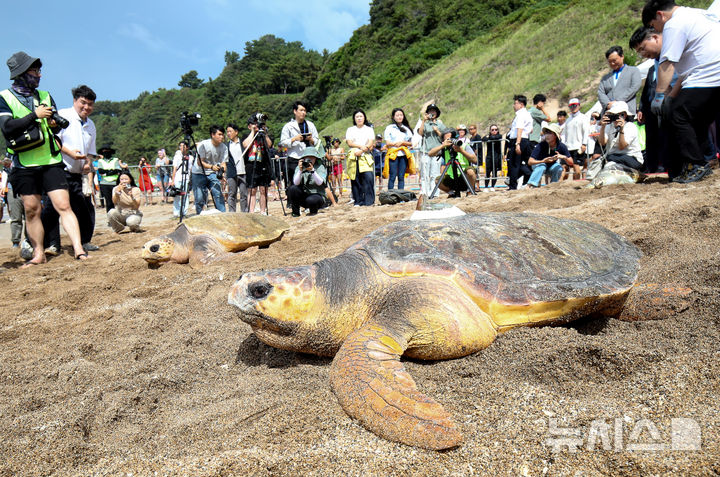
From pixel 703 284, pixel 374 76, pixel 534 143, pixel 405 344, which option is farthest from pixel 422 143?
pixel 374 76

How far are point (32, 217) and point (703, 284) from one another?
558 centimetres

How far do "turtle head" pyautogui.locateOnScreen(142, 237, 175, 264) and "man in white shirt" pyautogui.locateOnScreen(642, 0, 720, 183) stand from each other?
16.5 ft

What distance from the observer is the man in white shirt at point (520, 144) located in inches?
263

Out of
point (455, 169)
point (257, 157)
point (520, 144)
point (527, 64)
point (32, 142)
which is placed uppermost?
point (527, 64)

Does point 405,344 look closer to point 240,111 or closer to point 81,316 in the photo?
point 81,316

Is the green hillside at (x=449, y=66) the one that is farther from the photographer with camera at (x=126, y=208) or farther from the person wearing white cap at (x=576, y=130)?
the photographer with camera at (x=126, y=208)

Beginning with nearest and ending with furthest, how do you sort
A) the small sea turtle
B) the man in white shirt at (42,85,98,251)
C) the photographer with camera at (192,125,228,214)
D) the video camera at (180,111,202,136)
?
the small sea turtle, the man in white shirt at (42,85,98,251), the video camera at (180,111,202,136), the photographer with camera at (192,125,228,214)

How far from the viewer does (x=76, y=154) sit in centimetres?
462

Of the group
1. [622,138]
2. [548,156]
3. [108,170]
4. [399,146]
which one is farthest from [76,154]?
[548,156]

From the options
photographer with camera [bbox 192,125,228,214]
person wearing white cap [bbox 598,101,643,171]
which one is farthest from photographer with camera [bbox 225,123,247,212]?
person wearing white cap [bbox 598,101,643,171]

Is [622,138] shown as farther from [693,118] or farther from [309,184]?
[309,184]

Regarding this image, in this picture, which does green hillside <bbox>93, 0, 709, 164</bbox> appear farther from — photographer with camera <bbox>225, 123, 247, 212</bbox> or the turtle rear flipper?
the turtle rear flipper

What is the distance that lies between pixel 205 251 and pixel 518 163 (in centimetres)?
523

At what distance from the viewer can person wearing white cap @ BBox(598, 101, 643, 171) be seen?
4.83 meters
